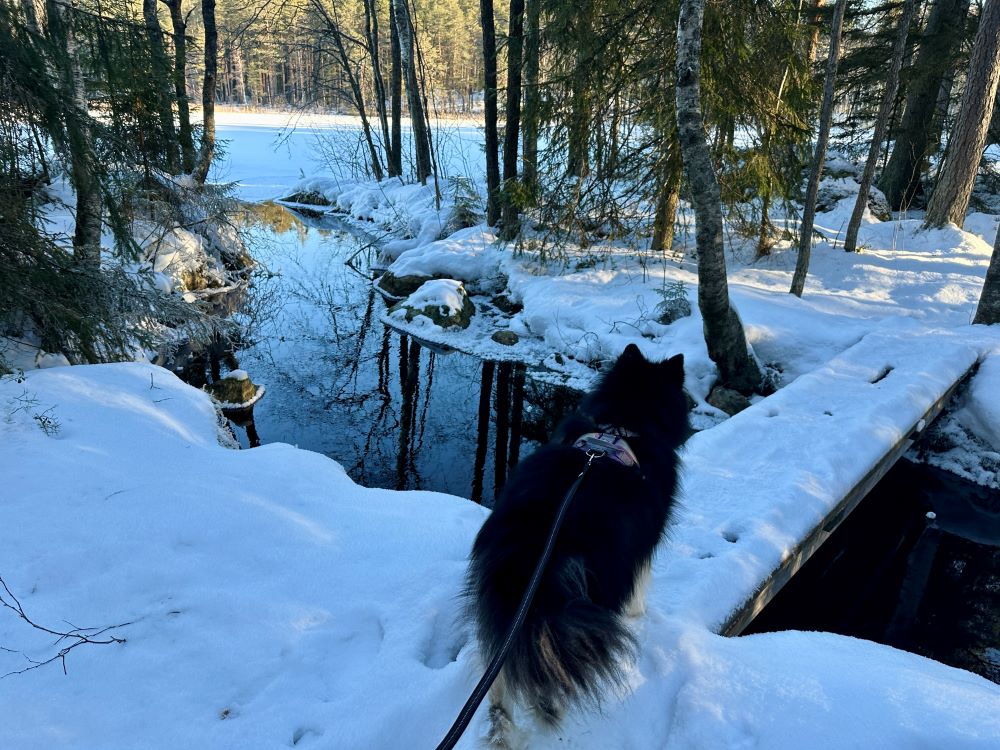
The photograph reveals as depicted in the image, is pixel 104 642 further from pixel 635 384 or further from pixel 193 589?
pixel 635 384

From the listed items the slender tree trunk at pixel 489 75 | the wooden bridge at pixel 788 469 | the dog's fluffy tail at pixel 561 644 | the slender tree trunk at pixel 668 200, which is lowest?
the wooden bridge at pixel 788 469

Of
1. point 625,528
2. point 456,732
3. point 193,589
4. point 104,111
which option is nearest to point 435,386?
point 104,111

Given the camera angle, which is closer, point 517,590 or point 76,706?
point 517,590

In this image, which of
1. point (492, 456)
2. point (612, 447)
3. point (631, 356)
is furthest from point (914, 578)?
point (492, 456)

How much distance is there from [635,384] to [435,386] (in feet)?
17.7

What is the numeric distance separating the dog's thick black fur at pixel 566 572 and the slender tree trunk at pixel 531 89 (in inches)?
343

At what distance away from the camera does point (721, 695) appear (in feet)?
6.86

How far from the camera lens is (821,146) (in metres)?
7.73

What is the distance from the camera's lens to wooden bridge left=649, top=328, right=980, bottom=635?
2.93 metres

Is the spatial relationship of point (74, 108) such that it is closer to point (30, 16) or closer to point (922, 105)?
point (30, 16)

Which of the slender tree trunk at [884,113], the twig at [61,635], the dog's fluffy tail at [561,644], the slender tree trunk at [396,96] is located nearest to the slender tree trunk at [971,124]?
the slender tree trunk at [884,113]

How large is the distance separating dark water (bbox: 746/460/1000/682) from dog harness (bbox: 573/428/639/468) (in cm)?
226

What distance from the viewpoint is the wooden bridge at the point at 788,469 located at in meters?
2.93

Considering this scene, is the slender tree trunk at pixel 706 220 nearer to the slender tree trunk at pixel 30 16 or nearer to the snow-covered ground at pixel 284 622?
the snow-covered ground at pixel 284 622
